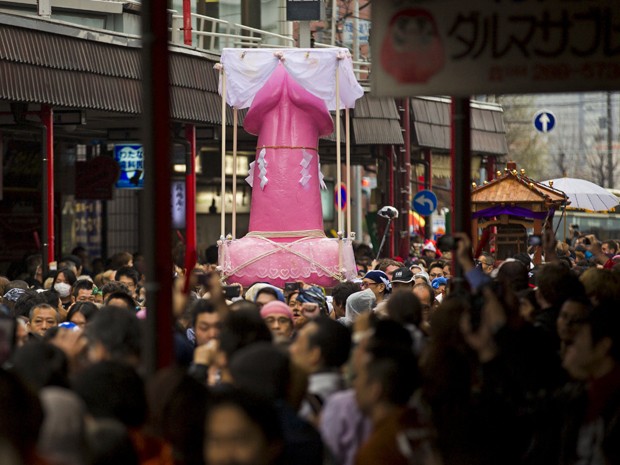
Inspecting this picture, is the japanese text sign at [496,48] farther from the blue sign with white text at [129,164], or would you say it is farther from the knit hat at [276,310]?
the blue sign with white text at [129,164]

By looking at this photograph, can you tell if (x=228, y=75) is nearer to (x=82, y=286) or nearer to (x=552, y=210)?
(x=82, y=286)

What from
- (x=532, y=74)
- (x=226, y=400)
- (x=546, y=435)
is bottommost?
(x=546, y=435)

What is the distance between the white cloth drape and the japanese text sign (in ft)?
28.7

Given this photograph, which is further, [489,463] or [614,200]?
[614,200]

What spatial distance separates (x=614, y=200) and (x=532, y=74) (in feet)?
51.5

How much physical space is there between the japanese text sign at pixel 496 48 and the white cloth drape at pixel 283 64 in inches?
345

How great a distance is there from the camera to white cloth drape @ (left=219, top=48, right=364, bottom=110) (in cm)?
1714

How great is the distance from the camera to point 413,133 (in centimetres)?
3294

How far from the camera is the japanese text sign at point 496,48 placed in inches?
329

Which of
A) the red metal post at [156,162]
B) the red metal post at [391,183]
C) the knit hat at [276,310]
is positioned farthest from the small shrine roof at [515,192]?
the red metal post at [156,162]

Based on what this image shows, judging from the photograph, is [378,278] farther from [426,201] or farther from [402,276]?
[426,201]

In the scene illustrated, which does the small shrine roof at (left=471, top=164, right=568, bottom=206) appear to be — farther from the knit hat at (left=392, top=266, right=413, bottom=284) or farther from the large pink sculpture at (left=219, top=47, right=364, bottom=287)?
the knit hat at (left=392, top=266, right=413, bottom=284)

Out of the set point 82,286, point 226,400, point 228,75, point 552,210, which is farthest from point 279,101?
point 226,400

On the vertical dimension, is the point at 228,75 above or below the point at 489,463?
above
